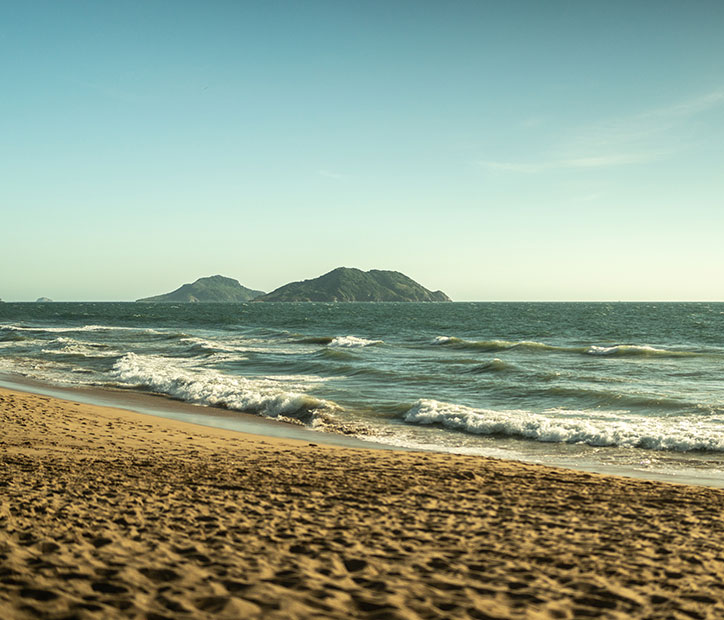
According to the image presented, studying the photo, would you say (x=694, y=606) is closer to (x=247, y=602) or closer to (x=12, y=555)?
(x=247, y=602)

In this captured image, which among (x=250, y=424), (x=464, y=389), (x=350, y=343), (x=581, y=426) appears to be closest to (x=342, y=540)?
(x=581, y=426)

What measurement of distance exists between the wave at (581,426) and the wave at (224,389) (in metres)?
3.53

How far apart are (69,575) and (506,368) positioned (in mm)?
24653

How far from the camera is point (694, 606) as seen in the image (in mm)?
4840

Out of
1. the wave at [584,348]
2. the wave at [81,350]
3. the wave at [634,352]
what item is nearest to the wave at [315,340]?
the wave at [584,348]

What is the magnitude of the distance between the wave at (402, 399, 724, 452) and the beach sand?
4357mm

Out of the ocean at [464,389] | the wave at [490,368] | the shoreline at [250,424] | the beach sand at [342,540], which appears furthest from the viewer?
the wave at [490,368]

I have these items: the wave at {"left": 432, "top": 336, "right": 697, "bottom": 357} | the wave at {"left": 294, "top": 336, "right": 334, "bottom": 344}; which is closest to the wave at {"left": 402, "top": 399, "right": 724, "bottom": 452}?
the wave at {"left": 432, "top": 336, "right": 697, "bottom": 357}

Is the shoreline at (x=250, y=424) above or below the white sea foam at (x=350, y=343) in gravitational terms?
below

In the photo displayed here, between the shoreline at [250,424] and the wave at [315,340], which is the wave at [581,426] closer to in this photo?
the shoreline at [250,424]

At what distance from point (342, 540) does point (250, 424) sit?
10.8 m

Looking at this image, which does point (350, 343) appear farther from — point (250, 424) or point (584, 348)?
point (250, 424)

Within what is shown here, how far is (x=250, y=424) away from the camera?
16.5 m

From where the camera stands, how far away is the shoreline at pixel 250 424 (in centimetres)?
1120
